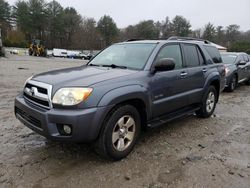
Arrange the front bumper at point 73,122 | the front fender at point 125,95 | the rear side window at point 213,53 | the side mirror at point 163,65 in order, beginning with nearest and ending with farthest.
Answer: the front bumper at point 73,122, the front fender at point 125,95, the side mirror at point 163,65, the rear side window at point 213,53

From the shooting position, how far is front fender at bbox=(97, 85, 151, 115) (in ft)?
10.4

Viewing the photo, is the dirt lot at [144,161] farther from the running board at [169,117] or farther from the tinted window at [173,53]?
the tinted window at [173,53]

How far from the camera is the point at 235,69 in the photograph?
32.4 ft

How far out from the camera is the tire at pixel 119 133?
10.8 ft

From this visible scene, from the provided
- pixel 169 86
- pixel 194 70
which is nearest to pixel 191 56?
pixel 194 70

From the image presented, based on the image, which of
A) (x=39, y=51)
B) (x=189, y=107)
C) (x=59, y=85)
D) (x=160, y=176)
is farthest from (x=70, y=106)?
(x=39, y=51)

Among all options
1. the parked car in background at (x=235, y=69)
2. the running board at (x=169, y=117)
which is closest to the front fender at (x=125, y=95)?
the running board at (x=169, y=117)

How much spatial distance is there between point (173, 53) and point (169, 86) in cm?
75

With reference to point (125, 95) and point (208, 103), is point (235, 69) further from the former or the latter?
point (125, 95)

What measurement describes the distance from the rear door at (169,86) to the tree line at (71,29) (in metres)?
67.9

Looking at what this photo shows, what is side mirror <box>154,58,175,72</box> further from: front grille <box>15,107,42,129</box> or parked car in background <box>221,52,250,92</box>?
parked car in background <box>221,52,250,92</box>

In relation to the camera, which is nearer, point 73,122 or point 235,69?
point 73,122

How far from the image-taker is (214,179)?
313cm

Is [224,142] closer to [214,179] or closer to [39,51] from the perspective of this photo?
[214,179]
